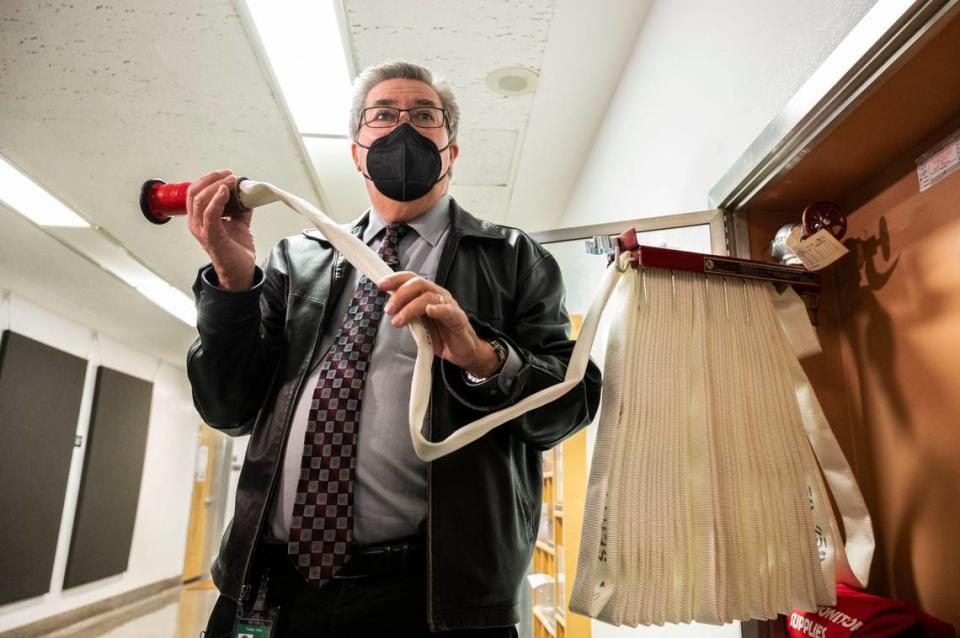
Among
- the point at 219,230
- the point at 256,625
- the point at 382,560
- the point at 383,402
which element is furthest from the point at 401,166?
the point at 256,625

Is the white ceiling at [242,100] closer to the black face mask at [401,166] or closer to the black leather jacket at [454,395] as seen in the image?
the black face mask at [401,166]

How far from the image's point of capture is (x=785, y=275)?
1108 mm

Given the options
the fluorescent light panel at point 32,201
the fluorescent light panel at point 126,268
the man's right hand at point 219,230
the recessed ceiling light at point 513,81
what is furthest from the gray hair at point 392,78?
the fluorescent light panel at point 32,201

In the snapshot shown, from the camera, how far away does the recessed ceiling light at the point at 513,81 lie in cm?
242

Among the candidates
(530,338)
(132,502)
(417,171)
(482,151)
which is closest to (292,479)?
(530,338)

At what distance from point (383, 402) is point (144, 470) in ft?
23.8

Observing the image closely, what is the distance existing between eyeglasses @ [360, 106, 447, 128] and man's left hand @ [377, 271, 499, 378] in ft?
1.76

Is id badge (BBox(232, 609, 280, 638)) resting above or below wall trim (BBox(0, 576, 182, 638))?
above

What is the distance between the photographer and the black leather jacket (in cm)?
83

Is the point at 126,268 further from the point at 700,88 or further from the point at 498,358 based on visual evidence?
the point at 498,358

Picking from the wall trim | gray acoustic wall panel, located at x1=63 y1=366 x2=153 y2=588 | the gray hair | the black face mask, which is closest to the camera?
the black face mask

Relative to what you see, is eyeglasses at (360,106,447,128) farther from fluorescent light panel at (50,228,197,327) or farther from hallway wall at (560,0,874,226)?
fluorescent light panel at (50,228,197,327)

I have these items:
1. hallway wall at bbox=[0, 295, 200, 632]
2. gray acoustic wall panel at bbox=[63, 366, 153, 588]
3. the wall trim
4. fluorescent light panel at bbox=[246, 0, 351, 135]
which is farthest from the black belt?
gray acoustic wall panel at bbox=[63, 366, 153, 588]

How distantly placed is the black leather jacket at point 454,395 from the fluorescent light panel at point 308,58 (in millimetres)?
1338
